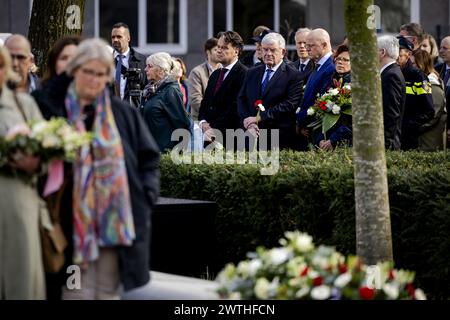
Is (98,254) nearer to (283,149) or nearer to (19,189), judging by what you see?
(19,189)

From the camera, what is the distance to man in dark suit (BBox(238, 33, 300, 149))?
1320 centimetres

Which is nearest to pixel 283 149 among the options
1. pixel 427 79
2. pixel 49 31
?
pixel 427 79

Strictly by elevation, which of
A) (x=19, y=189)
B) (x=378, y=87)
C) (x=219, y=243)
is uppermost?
(x=378, y=87)

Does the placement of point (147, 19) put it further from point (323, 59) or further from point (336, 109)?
point (336, 109)

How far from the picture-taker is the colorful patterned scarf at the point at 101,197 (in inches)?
267

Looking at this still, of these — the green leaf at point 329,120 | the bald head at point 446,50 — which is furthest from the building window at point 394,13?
the green leaf at point 329,120

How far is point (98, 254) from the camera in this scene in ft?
22.5

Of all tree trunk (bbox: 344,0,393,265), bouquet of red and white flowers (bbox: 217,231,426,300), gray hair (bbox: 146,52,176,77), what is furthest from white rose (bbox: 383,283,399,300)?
gray hair (bbox: 146,52,176,77)

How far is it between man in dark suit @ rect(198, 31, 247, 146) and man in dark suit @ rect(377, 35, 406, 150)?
7.54 feet

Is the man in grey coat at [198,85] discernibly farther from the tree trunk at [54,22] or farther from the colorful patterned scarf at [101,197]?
the colorful patterned scarf at [101,197]

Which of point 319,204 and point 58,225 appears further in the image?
point 319,204

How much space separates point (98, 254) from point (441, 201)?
9.68ft

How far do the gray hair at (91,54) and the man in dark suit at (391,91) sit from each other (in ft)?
18.0

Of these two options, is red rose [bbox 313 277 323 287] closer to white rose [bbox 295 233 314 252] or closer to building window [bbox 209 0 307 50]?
white rose [bbox 295 233 314 252]
